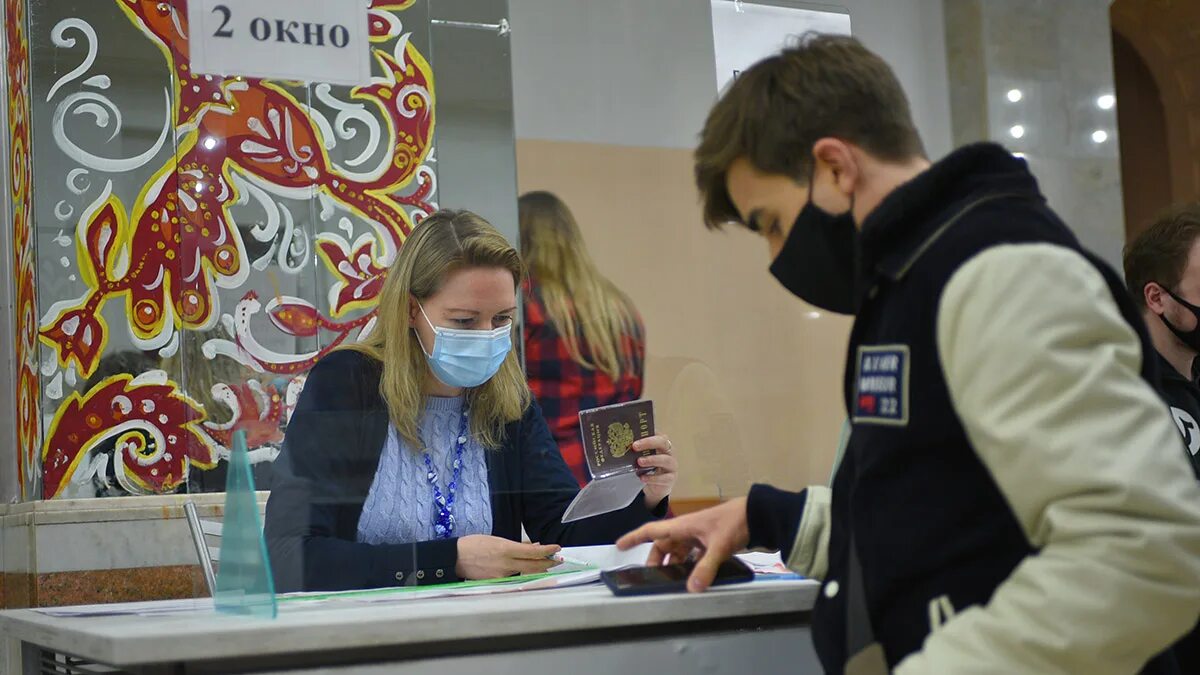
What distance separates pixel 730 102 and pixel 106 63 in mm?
1989

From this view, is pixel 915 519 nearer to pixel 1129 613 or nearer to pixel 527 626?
pixel 1129 613

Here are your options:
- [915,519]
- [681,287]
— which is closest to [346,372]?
[681,287]

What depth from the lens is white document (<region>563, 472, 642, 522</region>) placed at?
7.50 ft

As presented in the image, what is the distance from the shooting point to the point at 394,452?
244cm

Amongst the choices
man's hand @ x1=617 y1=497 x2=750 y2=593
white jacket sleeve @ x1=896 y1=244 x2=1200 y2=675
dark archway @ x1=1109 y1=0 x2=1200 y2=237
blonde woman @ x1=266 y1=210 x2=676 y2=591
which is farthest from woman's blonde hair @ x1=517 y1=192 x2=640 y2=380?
dark archway @ x1=1109 y1=0 x2=1200 y2=237

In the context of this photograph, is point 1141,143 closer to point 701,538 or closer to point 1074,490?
point 701,538

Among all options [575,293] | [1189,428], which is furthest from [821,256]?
[1189,428]

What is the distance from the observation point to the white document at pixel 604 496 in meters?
2.29

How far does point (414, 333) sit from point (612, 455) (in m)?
0.46

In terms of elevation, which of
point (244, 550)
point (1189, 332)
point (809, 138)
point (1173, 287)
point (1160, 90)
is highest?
point (1160, 90)

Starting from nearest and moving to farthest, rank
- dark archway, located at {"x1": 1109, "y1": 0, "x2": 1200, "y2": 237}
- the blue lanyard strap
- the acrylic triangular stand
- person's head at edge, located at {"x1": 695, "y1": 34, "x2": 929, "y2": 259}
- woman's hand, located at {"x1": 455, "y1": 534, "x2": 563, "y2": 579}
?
person's head at edge, located at {"x1": 695, "y1": 34, "x2": 929, "y2": 259} < the acrylic triangular stand < woman's hand, located at {"x1": 455, "y1": 534, "x2": 563, "y2": 579} < the blue lanyard strap < dark archway, located at {"x1": 1109, "y1": 0, "x2": 1200, "y2": 237}

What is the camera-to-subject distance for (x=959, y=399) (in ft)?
4.00

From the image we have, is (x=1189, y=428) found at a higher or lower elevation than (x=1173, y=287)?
lower

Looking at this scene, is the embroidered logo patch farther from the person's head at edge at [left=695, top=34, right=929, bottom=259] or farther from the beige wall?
the beige wall
